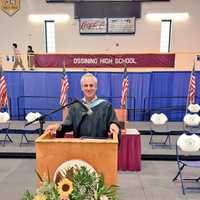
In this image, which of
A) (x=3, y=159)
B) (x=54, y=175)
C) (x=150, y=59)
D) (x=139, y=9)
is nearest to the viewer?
(x=54, y=175)

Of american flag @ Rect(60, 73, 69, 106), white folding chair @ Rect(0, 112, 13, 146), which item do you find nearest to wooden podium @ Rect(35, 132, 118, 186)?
white folding chair @ Rect(0, 112, 13, 146)

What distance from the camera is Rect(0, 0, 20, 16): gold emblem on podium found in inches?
577

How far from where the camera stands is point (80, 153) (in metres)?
2.21

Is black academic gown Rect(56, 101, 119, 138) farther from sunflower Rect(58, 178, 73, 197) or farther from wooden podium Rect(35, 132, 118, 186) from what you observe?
sunflower Rect(58, 178, 73, 197)

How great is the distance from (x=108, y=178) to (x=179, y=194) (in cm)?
271

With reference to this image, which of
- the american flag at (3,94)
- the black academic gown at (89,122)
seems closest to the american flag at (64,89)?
the american flag at (3,94)

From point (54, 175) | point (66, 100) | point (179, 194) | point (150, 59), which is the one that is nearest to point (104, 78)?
point (66, 100)

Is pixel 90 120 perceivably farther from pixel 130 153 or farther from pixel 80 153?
pixel 130 153

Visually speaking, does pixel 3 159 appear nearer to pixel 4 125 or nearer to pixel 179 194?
pixel 4 125

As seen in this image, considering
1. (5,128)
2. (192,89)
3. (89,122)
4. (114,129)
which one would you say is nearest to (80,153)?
(114,129)

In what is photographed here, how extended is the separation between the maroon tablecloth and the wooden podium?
3.28m

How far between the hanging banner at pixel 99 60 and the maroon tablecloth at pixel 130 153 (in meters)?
6.10

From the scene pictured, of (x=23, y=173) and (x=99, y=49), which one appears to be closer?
(x=23, y=173)

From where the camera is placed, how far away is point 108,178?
2234 mm
